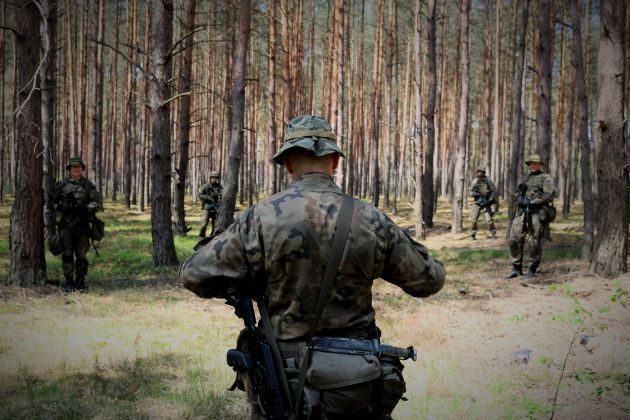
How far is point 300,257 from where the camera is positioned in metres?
2.01

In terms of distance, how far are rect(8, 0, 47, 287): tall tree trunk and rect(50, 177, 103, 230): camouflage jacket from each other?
0.25 metres

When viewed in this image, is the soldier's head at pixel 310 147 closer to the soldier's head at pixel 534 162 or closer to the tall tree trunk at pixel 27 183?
the tall tree trunk at pixel 27 183

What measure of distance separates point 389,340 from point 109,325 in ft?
11.1

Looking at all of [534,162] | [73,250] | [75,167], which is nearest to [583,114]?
[534,162]

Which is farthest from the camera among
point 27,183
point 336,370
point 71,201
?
point 71,201

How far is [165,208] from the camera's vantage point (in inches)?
386

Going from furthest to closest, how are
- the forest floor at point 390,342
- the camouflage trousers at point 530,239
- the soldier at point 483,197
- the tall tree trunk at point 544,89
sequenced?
the soldier at point 483,197, the tall tree trunk at point 544,89, the camouflage trousers at point 530,239, the forest floor at point 390,342

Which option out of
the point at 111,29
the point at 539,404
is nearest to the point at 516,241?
the point at 539,404

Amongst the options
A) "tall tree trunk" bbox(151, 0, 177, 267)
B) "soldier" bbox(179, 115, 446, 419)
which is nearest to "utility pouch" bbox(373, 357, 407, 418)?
"soldier" bbox(179, 115, 446, 419)

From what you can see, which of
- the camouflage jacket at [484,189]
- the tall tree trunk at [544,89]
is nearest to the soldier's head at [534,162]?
the tall tree trunk at [544,89]

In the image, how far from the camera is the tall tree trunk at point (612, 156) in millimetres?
7805

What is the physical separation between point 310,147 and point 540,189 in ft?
25.5

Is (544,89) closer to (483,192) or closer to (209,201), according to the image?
(483,192)

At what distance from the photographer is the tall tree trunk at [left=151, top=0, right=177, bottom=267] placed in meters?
9.62
